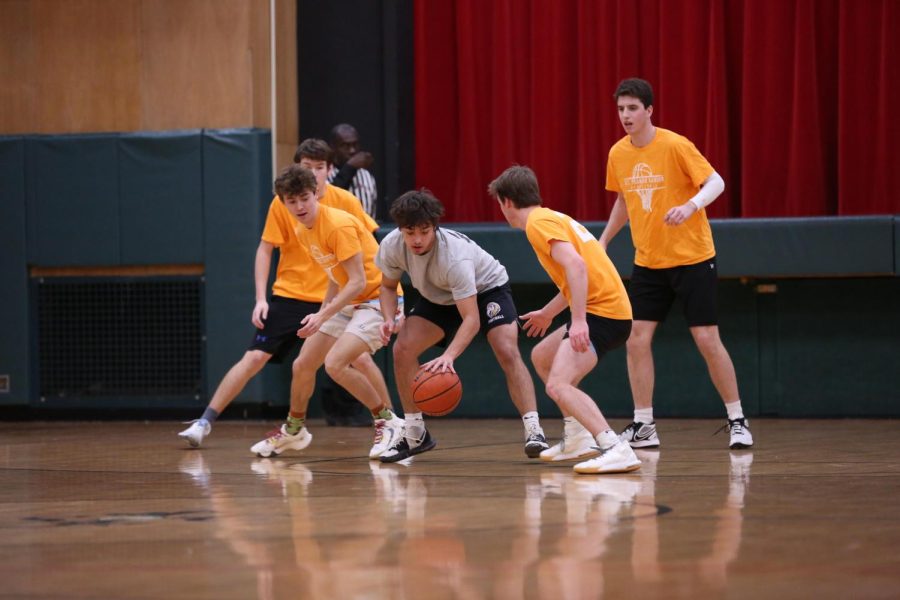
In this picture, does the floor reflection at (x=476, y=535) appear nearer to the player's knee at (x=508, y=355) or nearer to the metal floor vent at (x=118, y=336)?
the player's knee at (x=508, y=355)

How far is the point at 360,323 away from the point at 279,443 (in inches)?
32.9

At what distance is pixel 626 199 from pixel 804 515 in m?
3.34

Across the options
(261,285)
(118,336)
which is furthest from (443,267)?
(118,336)

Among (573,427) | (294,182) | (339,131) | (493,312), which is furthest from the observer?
(339,131)

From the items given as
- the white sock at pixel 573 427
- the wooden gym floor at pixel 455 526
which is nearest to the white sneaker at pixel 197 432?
the wooden gym floor at pixel 455 526

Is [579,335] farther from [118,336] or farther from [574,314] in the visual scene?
[118,336]

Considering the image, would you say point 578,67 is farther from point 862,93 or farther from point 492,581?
point 492,581

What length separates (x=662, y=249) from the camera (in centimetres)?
751

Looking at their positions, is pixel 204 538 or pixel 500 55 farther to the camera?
pixel 500 55

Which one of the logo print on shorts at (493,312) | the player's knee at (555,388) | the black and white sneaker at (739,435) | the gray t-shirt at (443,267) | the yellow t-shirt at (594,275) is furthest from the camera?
the black and white sneaker at (739,435)

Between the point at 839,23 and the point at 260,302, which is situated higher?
the point at 839,23

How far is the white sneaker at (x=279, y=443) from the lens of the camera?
740 centimetres

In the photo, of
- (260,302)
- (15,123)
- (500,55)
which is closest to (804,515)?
(260,302)

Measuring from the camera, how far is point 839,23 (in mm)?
10195
